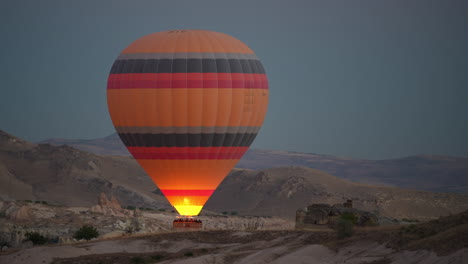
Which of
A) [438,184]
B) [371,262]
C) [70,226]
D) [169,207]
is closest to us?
[371,262]

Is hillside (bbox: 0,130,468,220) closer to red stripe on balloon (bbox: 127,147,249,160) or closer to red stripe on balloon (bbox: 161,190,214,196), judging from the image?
red stripe on balloon (bbox: 161,190,214,196)

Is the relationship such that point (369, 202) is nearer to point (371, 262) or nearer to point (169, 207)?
point (169, 207)

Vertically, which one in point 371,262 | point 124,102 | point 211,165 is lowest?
point 371,262

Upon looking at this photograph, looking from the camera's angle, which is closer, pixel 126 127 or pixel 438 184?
pixel 126 127

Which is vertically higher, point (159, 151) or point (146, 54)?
point (146, 54)

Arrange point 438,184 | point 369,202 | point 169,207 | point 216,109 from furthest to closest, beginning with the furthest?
point 438,184
point 169,207
point 369,202
point 216,109

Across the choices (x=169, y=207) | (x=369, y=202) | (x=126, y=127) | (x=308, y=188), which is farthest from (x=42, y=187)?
(x=126, y=127)

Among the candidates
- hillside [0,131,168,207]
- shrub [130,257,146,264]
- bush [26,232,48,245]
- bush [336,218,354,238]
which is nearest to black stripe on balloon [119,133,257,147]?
shrub [130,257,146,264]
